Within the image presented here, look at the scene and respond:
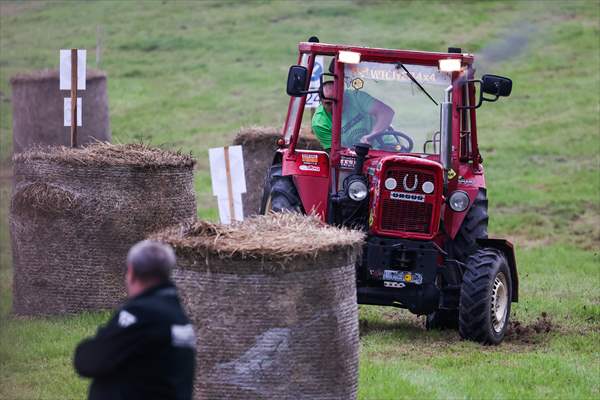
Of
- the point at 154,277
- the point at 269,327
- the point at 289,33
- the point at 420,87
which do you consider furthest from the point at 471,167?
the point at 289,33

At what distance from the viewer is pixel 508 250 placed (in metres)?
12.0

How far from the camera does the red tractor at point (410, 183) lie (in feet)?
37.3

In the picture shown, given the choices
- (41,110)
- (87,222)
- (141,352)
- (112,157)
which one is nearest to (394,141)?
(112,157)

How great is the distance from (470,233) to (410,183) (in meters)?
0.94

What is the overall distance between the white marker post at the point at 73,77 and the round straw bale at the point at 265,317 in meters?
5.65

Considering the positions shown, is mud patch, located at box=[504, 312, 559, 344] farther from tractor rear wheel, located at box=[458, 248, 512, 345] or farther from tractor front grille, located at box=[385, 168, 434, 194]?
tractor front grille, located at box=[385, 168, 434, 194]

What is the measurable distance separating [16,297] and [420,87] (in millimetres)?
4175

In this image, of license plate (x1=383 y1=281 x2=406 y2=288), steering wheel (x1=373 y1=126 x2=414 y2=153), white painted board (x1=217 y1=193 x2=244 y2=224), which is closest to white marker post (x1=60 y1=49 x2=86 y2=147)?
white painted board (x1=217 y1=193 x2=244 y2=224)

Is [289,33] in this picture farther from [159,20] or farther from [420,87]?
[420,87]

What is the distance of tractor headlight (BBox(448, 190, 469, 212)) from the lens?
11.6 meters

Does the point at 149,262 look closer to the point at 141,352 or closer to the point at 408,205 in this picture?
the point at 141,352

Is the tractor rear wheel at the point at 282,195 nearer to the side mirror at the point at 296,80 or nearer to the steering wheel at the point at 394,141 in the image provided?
the steering wheel at the point at 394,141

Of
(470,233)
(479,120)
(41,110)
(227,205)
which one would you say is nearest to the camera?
(470,233)

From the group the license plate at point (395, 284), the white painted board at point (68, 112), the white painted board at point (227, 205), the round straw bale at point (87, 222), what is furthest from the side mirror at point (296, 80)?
the white painted board at point (68, 112)
